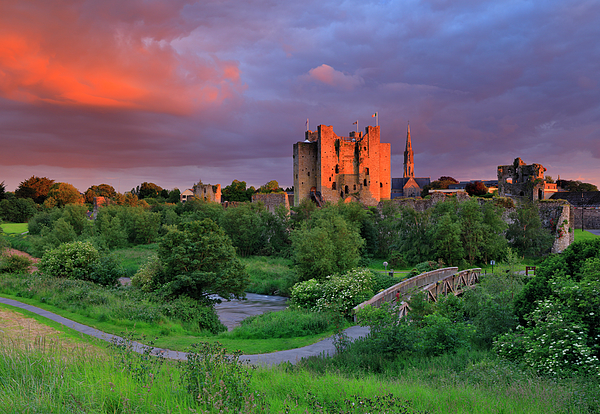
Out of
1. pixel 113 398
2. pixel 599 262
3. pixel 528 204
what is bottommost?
pixel 113 398

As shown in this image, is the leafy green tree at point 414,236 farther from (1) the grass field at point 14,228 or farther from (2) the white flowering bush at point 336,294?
(1) the grass field at point 14,228

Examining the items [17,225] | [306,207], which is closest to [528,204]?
[306,207]

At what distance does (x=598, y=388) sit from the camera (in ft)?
22.1

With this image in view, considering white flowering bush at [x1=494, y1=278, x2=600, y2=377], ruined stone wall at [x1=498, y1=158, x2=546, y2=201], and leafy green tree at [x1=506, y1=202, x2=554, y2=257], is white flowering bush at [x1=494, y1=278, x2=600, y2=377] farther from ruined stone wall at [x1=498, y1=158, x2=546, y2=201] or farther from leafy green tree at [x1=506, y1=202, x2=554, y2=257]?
ruined stone wall at [x1=498, y1=158, x2=546, y2=201]

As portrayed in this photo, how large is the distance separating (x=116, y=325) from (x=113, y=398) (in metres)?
12.1

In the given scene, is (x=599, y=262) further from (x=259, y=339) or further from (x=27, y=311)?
(x=27, y=311)

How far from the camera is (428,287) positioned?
860 inches

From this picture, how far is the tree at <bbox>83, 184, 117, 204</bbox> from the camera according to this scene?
109m

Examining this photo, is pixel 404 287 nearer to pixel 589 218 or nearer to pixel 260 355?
pixel 260 355

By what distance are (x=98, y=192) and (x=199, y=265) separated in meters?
103

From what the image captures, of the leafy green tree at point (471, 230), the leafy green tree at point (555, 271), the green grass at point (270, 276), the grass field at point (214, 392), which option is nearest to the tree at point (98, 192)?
the green grass at point (270, 276)

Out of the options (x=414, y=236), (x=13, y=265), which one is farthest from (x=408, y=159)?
(x=13, y=265)

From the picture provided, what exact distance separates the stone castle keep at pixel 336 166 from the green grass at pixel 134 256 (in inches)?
1021

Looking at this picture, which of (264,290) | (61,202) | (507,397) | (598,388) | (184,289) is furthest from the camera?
(61,202)
